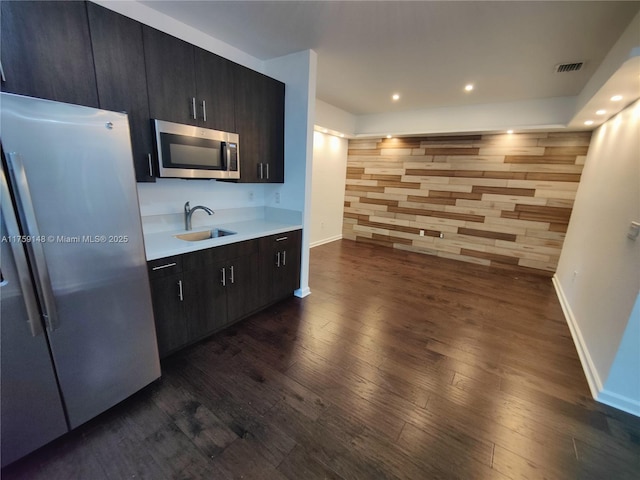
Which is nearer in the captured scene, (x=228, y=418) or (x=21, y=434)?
(x=21, y=434)

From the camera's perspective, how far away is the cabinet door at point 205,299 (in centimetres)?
218

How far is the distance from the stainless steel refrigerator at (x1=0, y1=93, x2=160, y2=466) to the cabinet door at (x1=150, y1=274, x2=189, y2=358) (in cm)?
28

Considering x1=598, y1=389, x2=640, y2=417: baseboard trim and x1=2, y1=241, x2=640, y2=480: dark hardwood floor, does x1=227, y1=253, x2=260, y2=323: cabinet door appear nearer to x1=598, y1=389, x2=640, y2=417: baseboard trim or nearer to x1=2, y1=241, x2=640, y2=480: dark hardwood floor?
x1=2, y1=241, x2=640, y2=480: dark hardwood floor

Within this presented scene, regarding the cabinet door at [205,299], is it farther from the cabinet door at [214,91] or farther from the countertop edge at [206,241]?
the cabinet door at [214,91]

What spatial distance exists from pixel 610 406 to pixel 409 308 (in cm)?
167

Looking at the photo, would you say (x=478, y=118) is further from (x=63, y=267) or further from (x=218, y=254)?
(x=63, y=267)

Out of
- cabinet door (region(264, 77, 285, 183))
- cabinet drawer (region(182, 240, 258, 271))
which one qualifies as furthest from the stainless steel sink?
cabinet door (region(264, 77, 285, 183))

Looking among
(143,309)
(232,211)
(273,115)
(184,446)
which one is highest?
(273,115)

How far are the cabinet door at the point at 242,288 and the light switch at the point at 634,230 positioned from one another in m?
3.01

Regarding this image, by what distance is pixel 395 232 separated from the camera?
5.74 meters

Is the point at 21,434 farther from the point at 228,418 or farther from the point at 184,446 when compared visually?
the point at 228,418

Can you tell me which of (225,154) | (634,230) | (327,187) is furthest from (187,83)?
(327,187)

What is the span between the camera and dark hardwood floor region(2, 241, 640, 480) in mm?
1420

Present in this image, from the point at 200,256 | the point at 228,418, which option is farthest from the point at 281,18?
the point at 228,418
